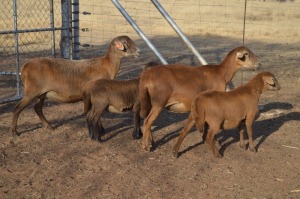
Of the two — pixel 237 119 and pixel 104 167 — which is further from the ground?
pixel 237 119

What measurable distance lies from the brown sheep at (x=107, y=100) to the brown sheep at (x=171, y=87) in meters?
0.50

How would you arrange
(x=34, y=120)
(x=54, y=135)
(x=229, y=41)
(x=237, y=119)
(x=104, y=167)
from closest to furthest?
(x=104, y=167) → (x=237, y=119) → (x=54, y=135) → (x=34, y=120) → (x=229, y=41)

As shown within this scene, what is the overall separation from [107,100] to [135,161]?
1178 millimetres

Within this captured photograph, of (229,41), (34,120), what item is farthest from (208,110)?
(229,41)

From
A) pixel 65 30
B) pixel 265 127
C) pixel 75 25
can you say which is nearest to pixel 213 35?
pixel 75 25

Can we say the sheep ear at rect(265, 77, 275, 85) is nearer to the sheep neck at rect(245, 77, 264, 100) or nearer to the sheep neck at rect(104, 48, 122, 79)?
the sheep neck at rect(245, 77, 264, 100)

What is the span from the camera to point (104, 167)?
653 centimetres

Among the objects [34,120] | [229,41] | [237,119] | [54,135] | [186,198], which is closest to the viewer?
[186,198]

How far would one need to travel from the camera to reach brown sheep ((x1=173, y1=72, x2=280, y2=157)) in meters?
6.84

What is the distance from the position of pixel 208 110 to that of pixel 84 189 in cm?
206

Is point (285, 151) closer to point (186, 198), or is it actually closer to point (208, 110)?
point (208, 110)

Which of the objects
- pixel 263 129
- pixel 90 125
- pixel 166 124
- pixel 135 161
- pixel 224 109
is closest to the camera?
pixel 135 161

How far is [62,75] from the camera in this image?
785cm

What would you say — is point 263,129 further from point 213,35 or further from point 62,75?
point 213,35
